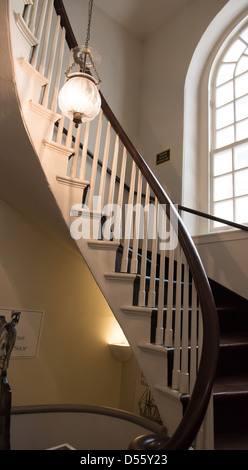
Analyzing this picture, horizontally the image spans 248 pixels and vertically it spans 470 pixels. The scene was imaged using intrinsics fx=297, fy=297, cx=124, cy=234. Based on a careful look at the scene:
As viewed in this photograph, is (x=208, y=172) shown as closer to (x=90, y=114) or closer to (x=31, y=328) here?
(x=90, y=114)

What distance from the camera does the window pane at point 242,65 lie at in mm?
3277

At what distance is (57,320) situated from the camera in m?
3.03

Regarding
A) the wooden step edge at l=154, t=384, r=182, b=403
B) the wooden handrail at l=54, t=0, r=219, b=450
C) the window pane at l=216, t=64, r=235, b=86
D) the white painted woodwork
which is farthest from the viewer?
the window pane at l=216, t=64, r=235, b=86

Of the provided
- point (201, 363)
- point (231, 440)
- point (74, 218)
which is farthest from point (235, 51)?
point (231, 440)

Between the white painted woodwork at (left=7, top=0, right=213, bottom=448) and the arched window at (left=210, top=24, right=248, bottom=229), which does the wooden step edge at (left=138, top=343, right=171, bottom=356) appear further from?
the arched window at (left=210, top=24, right=248, bottom=229)

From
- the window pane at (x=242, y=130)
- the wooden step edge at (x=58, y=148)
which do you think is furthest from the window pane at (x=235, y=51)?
the wooden step edge at (x=58, y=148)

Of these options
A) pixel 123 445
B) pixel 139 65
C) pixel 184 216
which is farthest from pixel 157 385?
pixel 139 65

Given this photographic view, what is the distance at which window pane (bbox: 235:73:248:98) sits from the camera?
3.23 metres

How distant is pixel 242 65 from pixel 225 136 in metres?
0.81

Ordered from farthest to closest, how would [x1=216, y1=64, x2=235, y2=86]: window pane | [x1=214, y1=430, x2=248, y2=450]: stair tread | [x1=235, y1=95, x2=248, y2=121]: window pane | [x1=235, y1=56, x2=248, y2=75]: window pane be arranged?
[x1=216, y1=64, x2=235, y2=86]: window pane
[x1=235, y1=56, x2=248, y2=75]: window pane
[x1=235, y1=95, x2=248, y2=121]: window pane
[x1=214, y1=430, x2=248, y2=450]: stair tread

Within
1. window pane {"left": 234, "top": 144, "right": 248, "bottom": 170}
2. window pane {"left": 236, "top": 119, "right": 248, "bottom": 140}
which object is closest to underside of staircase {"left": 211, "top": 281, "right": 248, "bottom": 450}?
window pane {"left": 234, "top": 144, "right": 248, "bottom": 170}

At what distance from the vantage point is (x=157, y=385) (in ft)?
5.49

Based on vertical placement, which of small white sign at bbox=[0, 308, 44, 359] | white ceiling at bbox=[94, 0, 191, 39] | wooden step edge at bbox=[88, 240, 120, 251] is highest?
white ceiling at bbox=[94, 0, 191, 39]

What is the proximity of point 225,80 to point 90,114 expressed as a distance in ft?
7.98
